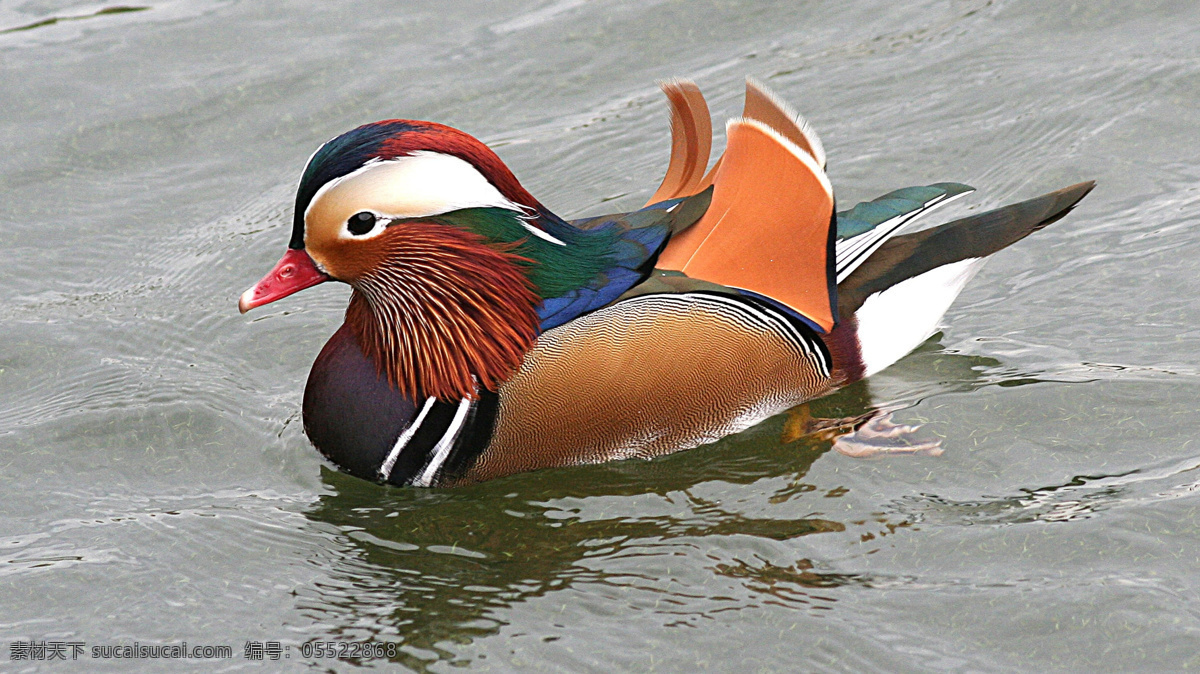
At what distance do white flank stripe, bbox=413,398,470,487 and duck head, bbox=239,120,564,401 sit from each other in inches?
2.1

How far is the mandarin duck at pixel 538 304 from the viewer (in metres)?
4.42

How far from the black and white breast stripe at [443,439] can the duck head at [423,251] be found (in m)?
0.05

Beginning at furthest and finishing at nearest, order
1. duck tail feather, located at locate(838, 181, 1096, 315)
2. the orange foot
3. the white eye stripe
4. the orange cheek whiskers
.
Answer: duck tail feather, located at locate(838, 181, 1096, 315), the orange foot, the orange cheek whiskers, the white eye stripe

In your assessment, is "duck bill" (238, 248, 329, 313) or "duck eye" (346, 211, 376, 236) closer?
"duck eye" (346, 211, 376, 236)

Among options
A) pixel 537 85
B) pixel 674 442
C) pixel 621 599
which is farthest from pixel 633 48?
pixel 621 599

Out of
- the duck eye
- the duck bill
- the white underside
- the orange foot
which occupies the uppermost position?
the duck eye

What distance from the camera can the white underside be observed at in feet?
16.8

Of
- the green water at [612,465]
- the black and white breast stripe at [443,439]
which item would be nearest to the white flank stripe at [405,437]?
the black and white breast stripe at [443,439]

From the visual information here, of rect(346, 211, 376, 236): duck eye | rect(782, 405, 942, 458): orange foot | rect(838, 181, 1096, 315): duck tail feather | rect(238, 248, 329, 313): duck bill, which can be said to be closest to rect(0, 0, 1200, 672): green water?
rect(782, 405, 942, 458): orange foot

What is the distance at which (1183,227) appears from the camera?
19.6 ft

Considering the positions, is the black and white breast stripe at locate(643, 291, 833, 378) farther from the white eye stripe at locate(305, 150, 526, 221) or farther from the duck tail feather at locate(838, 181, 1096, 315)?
the white eye stripe at locate(305, 150, 526, 221)

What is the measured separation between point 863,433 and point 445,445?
1566mm

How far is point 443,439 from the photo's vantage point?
4.62 m

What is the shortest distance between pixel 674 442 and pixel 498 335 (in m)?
0.78
